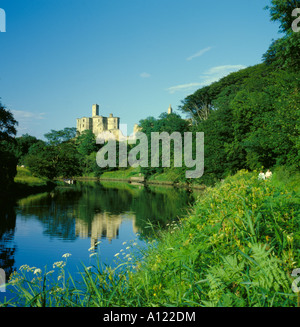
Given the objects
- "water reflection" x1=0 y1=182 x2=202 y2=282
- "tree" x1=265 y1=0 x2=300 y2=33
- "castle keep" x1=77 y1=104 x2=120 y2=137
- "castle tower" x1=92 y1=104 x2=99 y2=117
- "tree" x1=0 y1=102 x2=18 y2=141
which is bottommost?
"water reflection" x1=0 y1=182 x2=202 y2=282

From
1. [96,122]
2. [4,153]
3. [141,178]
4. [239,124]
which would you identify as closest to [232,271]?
[239,124]

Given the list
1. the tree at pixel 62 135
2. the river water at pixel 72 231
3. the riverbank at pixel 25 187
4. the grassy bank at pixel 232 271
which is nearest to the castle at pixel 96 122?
the tree at pixel 62 135

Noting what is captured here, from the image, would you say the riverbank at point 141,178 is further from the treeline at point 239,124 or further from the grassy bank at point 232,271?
the grassy bank at point 232,271

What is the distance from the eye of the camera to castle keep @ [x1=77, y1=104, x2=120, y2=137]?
113312mm

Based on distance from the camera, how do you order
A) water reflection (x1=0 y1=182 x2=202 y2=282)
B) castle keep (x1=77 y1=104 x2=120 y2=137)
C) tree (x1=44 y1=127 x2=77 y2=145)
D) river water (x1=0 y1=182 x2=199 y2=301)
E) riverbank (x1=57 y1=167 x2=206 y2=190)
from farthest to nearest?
1. castle keep (x1=77 y1=104 x2=120 y2=137)
2. tree (x1=44 y1=127 x2=77 y2=145)
3. riverbank (x1=57 y1=167 x2=206 y2=190)
4. water reflection (x1=0 y1=182 x2=202 y2=282)
5. river water (x1=0 y1=182 x2=199 y2=301)

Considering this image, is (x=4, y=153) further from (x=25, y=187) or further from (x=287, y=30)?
(x=287, y=30)

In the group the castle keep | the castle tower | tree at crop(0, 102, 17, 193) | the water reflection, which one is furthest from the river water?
the castle tower

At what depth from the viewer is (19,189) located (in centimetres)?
2984

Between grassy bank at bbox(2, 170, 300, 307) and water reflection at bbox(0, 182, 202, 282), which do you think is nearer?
grassy bank at bbox(2, 170, 300, 307)

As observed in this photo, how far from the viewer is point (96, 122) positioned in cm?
11462

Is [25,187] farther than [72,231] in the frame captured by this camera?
Yes

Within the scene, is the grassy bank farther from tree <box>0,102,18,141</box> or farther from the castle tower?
the castle tower
